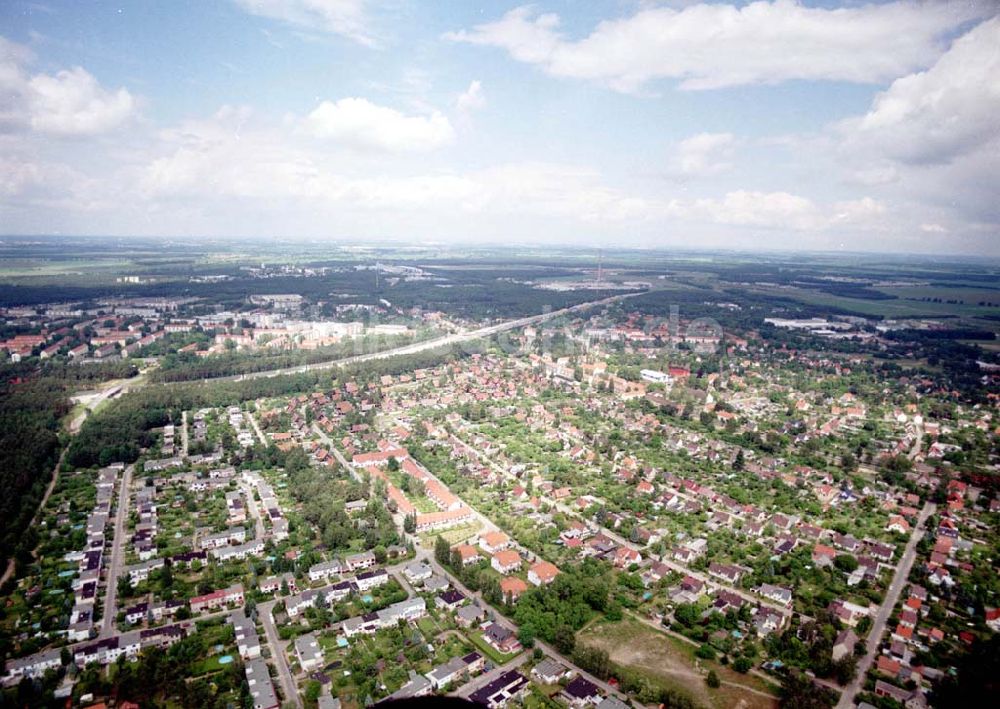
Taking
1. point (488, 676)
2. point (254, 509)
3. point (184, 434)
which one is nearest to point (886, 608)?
point (488, 676)

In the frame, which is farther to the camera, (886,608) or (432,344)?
(432,344)

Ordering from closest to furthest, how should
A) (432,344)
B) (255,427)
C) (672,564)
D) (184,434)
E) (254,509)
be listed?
1. (672,564)
2. (254,509)
3. (184,434)
4. (255,427)
5. (432,344)

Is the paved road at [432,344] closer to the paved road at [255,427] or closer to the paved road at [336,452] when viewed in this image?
the paved road at [255,427]

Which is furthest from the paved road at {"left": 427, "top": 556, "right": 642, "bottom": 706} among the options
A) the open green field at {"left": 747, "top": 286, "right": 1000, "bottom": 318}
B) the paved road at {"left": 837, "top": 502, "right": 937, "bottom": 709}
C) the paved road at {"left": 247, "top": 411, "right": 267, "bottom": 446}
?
the open green field at {"left": 747, "top": 286, "right": 1000, "bottom": 318}

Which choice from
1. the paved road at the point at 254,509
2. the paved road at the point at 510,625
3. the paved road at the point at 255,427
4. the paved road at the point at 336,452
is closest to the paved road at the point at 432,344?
the paved road at the point at 255,427

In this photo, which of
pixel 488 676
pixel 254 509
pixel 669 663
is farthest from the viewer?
pixel 254 509

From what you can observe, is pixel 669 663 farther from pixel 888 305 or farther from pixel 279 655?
pixel 888 305

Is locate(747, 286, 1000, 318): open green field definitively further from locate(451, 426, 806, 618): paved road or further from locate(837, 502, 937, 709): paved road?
locate(451, 426, 806, 618): paved road
